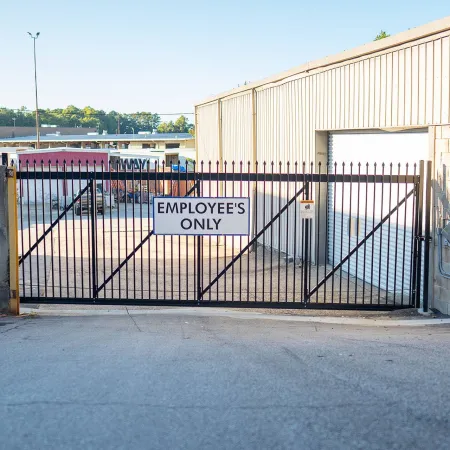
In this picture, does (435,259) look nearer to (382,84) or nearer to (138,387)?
(382,84)

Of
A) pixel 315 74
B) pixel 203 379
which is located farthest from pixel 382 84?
pixel 203 379

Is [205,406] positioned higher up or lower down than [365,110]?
lower down

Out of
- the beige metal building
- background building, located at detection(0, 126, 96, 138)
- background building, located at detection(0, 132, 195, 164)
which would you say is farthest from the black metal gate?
background building, located at detection(0, 126, 96, 138)

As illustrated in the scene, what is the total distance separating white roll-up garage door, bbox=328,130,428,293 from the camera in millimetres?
12672

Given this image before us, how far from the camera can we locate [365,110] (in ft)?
46.5

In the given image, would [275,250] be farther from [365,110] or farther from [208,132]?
[208,132]

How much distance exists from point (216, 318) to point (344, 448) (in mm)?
5921

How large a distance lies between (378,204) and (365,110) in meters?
2.12

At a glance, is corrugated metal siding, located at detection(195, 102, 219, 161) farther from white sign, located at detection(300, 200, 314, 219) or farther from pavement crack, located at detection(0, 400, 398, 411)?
pavement crack, located at detection(0, 400, 398, 411)

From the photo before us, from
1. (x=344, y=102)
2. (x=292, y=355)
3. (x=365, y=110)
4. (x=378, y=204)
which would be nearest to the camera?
(x=292, y=355)

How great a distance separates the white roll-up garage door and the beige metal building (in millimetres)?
40

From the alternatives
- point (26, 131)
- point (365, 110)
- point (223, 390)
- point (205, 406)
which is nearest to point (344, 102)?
point (365, 110)

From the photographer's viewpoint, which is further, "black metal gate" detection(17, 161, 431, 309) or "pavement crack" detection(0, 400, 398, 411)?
"black metal gate" detection(17, 161, 431, 309)

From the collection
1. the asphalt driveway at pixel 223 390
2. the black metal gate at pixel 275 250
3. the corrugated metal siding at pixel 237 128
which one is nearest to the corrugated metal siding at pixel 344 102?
the corrugated metal siding at pixel 237 128
